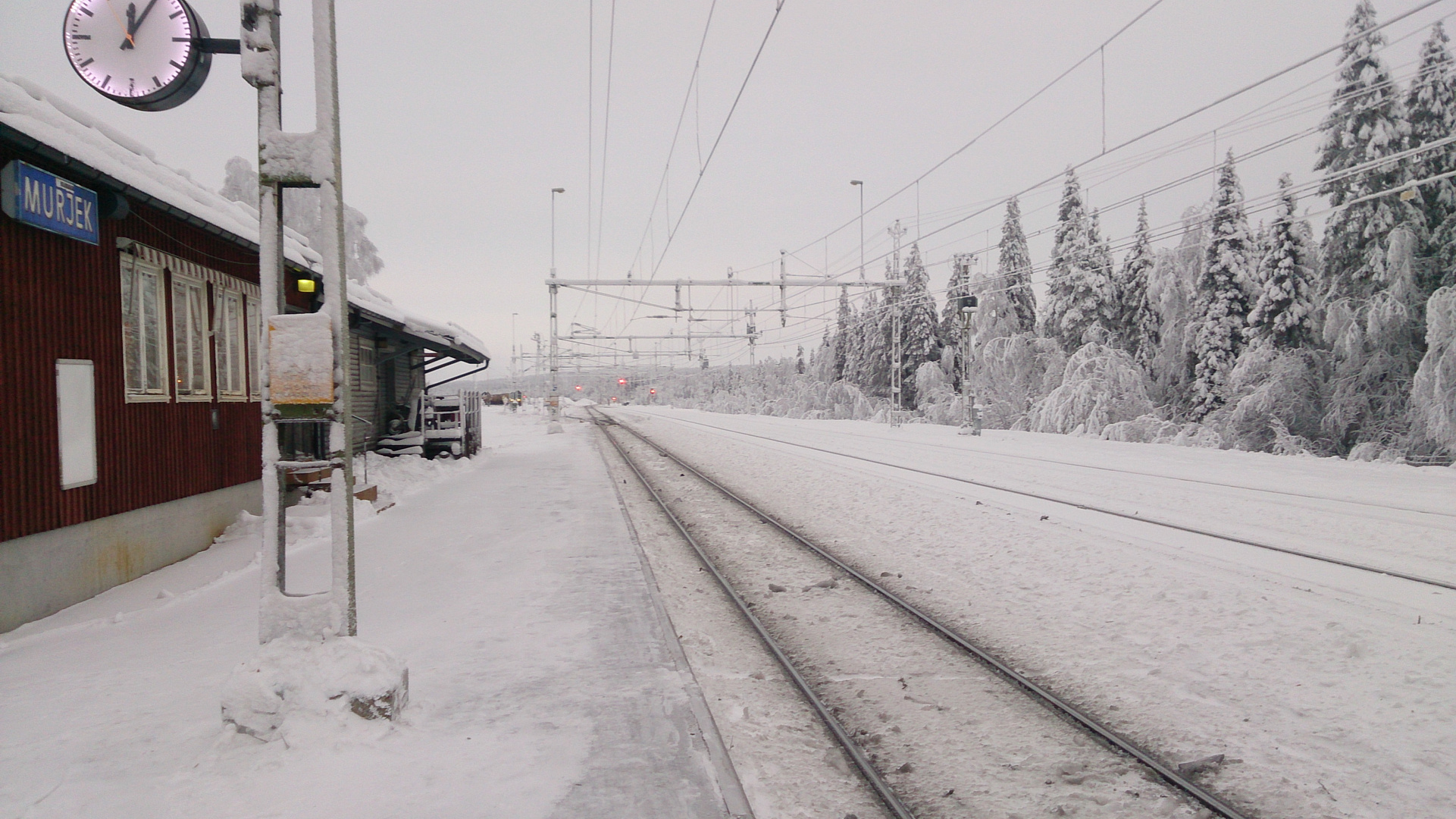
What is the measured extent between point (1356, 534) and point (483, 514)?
12.6 metres

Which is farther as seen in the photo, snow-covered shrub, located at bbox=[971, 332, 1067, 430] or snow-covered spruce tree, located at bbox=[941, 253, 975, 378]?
snow-covered spruce tree, located at bbox=[941, 253, 975, 378]

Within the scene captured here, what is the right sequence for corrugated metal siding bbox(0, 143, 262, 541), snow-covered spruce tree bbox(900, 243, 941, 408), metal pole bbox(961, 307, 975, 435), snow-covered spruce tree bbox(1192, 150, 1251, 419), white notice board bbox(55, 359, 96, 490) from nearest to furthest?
corrugated metal siding bbox(0, 143, 262, 541), white notice board bbox(55, 359, 96, 490), metal pole bbox(961, 307, 975, 435), snow-covered spruce tree bbox(1192, 150, 1251, 419), snow-covered spruce tree bbox(900, 243, 941, 408)

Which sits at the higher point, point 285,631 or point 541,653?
point 285,631

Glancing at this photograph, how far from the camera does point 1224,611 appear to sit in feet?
20.7

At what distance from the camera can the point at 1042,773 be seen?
3812mm

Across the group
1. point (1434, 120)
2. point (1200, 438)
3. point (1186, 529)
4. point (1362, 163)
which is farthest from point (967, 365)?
point (1186, 529)

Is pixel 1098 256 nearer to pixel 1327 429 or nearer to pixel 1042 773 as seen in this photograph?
pixel 1327 429

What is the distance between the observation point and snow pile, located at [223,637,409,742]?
3.70 meters

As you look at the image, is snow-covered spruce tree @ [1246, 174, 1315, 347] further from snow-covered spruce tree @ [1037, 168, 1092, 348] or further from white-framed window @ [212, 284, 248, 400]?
white-framed window @ [212, 284, 248, 400]

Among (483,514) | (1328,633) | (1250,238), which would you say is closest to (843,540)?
(1328,633)

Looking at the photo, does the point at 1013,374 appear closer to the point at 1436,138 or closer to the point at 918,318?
the point at 918,318

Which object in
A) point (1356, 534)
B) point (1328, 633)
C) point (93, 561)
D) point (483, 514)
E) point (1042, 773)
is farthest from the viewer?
point (483, 514)

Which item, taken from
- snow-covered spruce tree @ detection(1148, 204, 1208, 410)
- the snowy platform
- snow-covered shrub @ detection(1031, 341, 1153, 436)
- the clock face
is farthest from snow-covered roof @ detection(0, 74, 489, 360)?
snow-covered spruce tree @ detection(1148, 204, 1208, 410)

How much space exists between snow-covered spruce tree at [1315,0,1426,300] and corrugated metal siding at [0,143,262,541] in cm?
3021
